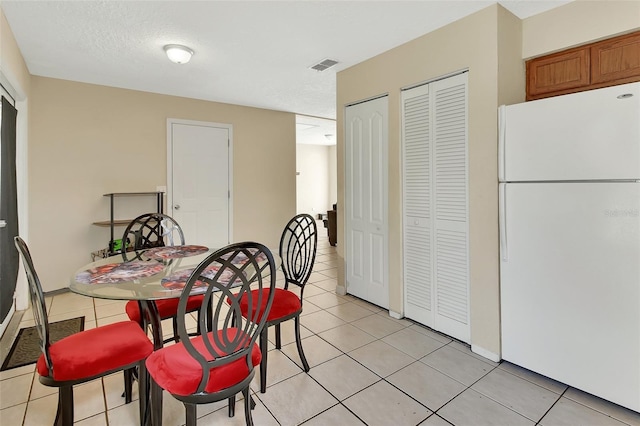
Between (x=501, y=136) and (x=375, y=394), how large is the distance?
1850mm

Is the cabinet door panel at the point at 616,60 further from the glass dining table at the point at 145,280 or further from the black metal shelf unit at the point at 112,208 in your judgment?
the black metal shelf unit at the point at 112,208

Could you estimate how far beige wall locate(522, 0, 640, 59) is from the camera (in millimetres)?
2098

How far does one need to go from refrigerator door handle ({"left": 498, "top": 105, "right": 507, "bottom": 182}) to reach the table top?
2101 millimetres

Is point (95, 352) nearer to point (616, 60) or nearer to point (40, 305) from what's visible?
point (40, 305)

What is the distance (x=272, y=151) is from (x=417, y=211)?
10.5 ft

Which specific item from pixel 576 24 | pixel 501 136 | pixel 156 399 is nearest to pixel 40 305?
pixel 156 399

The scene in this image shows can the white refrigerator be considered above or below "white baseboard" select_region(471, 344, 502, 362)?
above

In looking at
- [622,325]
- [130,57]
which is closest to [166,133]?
[130,57]

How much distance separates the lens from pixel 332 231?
22.1 feet

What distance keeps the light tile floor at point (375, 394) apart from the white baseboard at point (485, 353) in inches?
1.5

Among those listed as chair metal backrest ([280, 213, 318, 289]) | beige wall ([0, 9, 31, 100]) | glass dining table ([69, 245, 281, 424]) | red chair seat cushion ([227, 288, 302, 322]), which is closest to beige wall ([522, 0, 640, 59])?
chair metal backrest ([280, 213, 318, 289])

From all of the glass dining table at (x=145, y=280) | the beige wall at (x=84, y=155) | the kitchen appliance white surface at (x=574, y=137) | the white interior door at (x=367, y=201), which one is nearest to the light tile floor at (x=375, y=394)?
the glass dining table at (x=145, y=280)

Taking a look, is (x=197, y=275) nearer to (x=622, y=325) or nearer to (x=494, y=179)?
(x=494, y=179)

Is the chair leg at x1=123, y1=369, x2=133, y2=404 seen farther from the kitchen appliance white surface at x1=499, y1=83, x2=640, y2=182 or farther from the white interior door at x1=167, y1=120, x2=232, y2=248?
the white interior door at x1=167, y1=120, x2=232, y2=248
